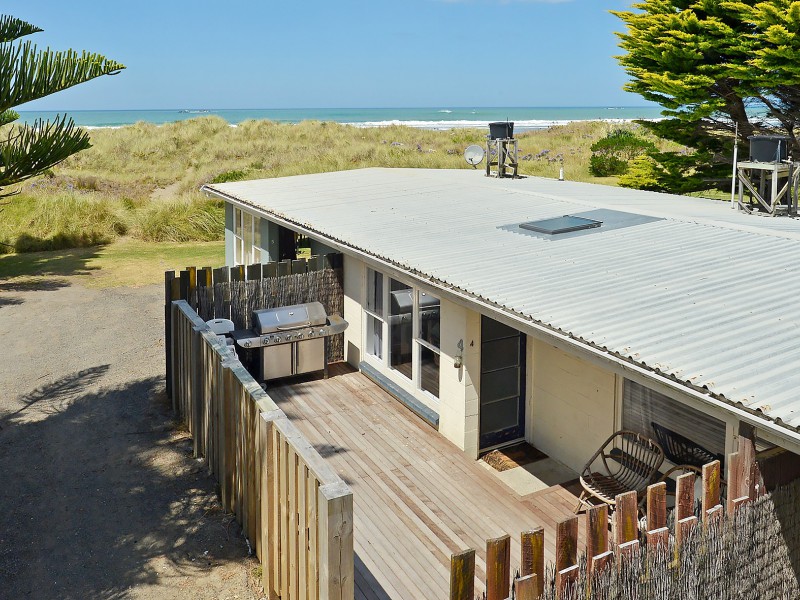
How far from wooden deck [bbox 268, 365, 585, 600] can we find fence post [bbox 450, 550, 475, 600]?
176cm

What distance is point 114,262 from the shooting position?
19891 mm

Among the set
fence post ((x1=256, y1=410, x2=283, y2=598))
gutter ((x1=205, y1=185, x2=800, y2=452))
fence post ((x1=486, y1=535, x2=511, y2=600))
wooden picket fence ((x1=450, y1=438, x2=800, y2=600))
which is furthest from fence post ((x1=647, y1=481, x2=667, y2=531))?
fence post ((x1=256, y1=410, x2=283, y2=598))

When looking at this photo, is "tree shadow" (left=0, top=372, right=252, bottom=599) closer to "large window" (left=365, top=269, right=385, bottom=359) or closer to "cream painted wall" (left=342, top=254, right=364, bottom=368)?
"cream painted wall" (left=342, top=254, right=364, bottom=368)

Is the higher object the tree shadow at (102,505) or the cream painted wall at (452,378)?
the cream painted wall at (452,378)

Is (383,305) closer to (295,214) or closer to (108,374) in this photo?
(295,214)

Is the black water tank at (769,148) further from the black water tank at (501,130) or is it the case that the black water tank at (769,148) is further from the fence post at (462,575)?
the fence post at (462,575)

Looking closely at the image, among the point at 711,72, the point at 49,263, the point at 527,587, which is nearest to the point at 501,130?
the point at 711,72

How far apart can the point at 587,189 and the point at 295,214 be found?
5701 mm

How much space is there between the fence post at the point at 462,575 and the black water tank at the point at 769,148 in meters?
7.85

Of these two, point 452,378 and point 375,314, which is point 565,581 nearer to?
point 452,378

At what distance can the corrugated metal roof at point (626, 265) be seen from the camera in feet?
15.0

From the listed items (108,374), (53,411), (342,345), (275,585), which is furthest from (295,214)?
(275,585)

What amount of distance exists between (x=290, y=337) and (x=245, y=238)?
5928 millimetres

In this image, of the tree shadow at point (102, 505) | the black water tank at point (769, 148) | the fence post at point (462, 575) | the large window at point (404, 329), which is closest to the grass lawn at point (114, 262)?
the tree shadow at point (102, 505)
